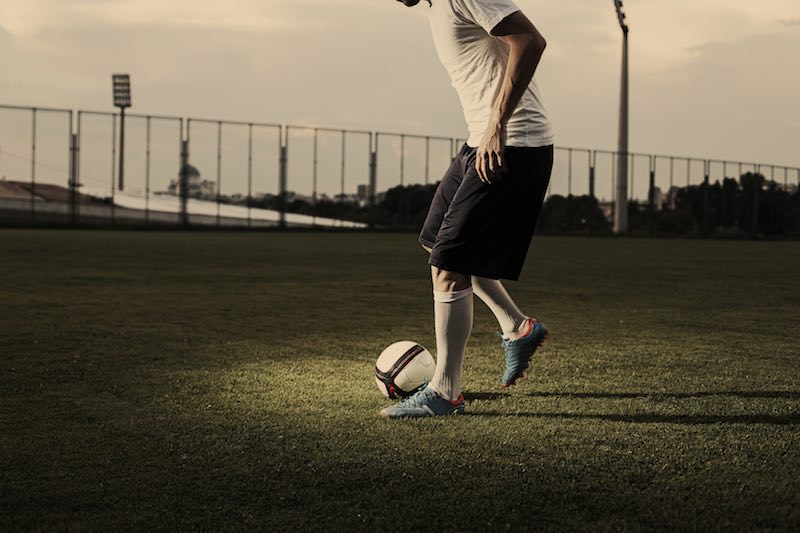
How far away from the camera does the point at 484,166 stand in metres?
3.36

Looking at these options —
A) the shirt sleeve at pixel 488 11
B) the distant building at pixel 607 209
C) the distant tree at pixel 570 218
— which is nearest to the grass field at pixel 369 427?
the shirt sleeve at pixel 488 11

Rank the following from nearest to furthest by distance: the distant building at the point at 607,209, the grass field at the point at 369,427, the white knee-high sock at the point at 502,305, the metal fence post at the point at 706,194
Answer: the grass field at the point at 369,427
the white knee-high sock at the point at 502,305
the distant building at the point at 607,209
the metal fence post at the point at 706,194

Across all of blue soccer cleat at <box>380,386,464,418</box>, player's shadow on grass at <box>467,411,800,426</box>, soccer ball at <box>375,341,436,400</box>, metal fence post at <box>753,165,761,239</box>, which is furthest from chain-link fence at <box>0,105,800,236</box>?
player's shadow on grass at <box>467,411,800,426</box>

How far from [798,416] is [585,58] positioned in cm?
1942

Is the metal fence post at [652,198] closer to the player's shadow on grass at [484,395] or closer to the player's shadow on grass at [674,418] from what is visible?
the player's shadow on grass at [484,395]

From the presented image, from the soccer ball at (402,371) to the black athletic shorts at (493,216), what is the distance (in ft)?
1.78

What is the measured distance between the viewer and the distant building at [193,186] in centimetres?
3484

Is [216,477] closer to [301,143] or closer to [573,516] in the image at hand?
[573,516]

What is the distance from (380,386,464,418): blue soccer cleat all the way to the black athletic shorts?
0.48 m

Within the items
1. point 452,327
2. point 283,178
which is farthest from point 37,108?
point 452,327

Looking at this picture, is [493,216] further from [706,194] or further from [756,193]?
[756,193]

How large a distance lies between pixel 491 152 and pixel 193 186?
32.7 meters

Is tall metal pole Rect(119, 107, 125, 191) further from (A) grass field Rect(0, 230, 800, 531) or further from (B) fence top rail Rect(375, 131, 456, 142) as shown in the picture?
(A) grass field Rect(0, 230, 800, 531)

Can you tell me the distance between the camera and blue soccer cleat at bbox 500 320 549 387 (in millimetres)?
3799
